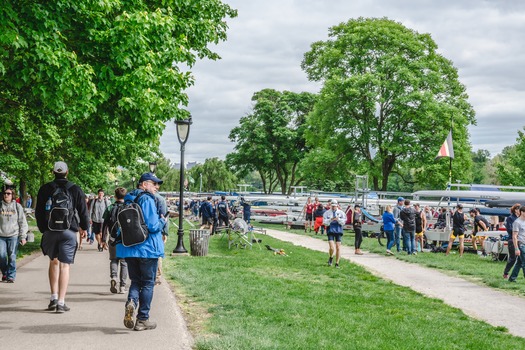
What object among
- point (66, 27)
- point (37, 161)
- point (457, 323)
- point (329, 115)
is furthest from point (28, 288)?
point (329, 115)

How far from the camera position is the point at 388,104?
132 feet

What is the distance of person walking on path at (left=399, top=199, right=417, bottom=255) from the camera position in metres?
19.9

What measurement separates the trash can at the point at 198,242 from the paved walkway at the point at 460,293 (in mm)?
4477

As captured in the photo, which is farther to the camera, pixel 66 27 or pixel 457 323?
pixel 66 27

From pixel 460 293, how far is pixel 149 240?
23.7 feet

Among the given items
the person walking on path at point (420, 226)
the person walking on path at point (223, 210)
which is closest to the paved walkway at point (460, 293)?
the person walking on path at point (420, 226)

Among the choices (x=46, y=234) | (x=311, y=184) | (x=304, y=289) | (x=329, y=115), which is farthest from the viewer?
(x=311, y=184)

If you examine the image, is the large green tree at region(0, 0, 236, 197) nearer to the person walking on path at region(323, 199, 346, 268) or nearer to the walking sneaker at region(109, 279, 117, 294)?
the walking sneaker at region(109, 279, 117, 294)

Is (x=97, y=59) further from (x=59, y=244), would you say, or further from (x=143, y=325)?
(x=143, y=325)

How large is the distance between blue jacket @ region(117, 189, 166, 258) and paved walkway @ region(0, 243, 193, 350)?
2.89ft

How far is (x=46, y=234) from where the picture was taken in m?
7.94

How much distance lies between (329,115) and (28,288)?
107 ft

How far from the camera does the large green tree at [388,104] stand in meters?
38.9

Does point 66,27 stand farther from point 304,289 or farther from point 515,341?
point 515,341
